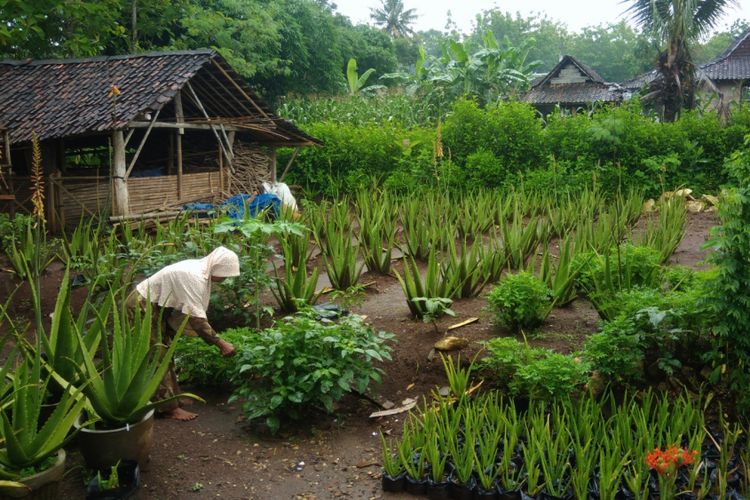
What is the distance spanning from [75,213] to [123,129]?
1698 millimetres

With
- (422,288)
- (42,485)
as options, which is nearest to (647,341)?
(422,288)

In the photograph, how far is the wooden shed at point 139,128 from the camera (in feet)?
34.7

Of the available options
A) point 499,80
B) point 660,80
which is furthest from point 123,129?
point 499,80

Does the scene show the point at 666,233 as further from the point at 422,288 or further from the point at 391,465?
the point at 391,465

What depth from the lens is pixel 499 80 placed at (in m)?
21.9

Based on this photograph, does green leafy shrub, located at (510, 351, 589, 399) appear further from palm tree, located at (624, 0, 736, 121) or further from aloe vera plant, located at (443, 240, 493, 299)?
palm tree, located at (624, 0, 736, 121)

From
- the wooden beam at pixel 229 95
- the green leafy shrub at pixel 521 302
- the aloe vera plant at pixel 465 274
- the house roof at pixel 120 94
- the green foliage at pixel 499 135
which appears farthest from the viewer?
the green foliage at pixel 499 135

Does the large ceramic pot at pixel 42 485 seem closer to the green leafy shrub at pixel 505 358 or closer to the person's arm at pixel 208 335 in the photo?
the person's arm at pixel 208 335

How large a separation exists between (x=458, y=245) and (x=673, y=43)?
876cm

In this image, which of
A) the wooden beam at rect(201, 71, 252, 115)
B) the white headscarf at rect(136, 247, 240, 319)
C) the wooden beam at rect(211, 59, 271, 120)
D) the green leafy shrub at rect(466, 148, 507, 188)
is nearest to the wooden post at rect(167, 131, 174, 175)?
the wooden beam at rect(201, 71, 252, 115)

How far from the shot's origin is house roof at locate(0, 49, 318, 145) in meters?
10.4

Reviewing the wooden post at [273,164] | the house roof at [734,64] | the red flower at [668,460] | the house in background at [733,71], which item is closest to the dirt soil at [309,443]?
the red flower at [668,460]

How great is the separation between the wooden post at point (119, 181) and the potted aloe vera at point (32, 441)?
7455 mm

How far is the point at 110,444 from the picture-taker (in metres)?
3.86
